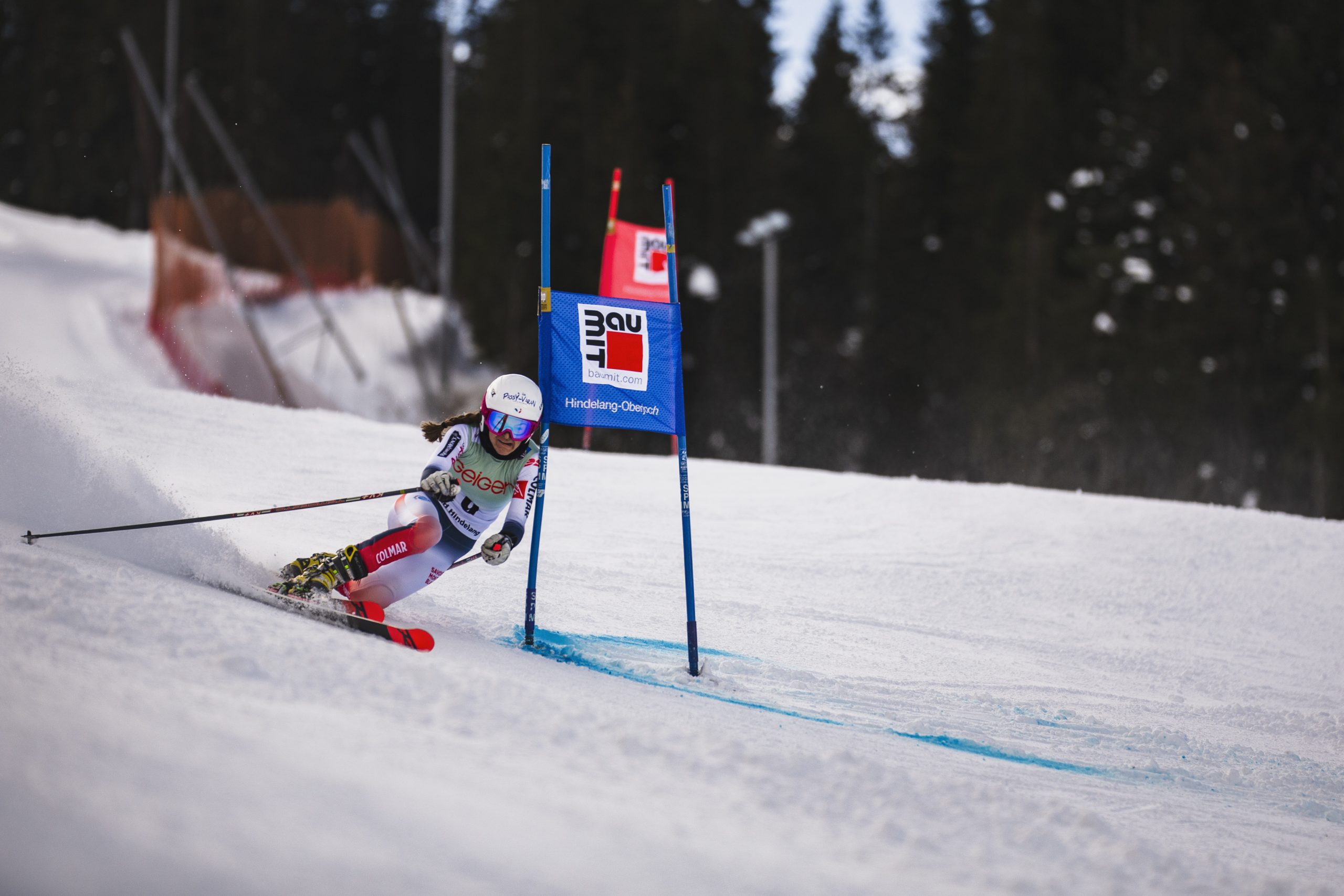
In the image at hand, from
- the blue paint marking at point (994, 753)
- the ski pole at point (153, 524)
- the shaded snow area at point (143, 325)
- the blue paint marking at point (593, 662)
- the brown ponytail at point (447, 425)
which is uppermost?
the shaded snow area at point (143, 325)

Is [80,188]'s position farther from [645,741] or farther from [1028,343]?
[645,741]

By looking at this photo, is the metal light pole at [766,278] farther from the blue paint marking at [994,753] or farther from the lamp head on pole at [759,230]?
the blue paint marking at [994,753]

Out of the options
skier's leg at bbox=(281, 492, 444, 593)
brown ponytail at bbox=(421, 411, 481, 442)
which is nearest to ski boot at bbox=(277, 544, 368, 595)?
skier's leg at bbox=(281, 492, 444, 593)

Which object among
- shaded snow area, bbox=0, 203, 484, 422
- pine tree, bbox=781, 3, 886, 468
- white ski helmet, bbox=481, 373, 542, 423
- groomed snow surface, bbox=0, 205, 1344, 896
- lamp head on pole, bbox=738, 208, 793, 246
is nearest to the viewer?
groomed snow surface, bbox=0, 205, 1344, 896

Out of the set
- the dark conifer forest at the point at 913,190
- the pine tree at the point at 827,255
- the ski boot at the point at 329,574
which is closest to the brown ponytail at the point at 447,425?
the ski boot at the point at 329,574

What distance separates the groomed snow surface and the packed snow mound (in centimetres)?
2

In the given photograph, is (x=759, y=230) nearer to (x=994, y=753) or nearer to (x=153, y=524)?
(x=994, y=753)

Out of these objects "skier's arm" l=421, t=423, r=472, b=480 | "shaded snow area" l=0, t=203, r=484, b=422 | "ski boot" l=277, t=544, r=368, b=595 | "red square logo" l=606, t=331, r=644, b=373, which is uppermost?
"shaded snow area" l=0, t=203, r=484, b=422

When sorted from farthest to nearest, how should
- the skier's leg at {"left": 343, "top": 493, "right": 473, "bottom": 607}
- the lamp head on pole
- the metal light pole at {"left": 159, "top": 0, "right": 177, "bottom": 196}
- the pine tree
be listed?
the lamp head on pole
the pine tree
the metal light pole at {"left": 159, "top": 0, "right": 177, "bottom": 196}
the skier's leg at {"left": 343, "top": 493, "right": 473, "bottom": 607}

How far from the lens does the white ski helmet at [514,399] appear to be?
17.7 feet

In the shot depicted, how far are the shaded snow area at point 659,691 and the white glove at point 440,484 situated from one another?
2.14 feet

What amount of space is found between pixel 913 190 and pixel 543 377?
24745 millimetres

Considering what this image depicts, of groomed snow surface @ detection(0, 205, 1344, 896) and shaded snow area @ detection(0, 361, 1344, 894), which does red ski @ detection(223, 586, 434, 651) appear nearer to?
shaded snow area @ detection(0, 361, 1344, 894)

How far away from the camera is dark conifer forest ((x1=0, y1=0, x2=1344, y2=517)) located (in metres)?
20.7
